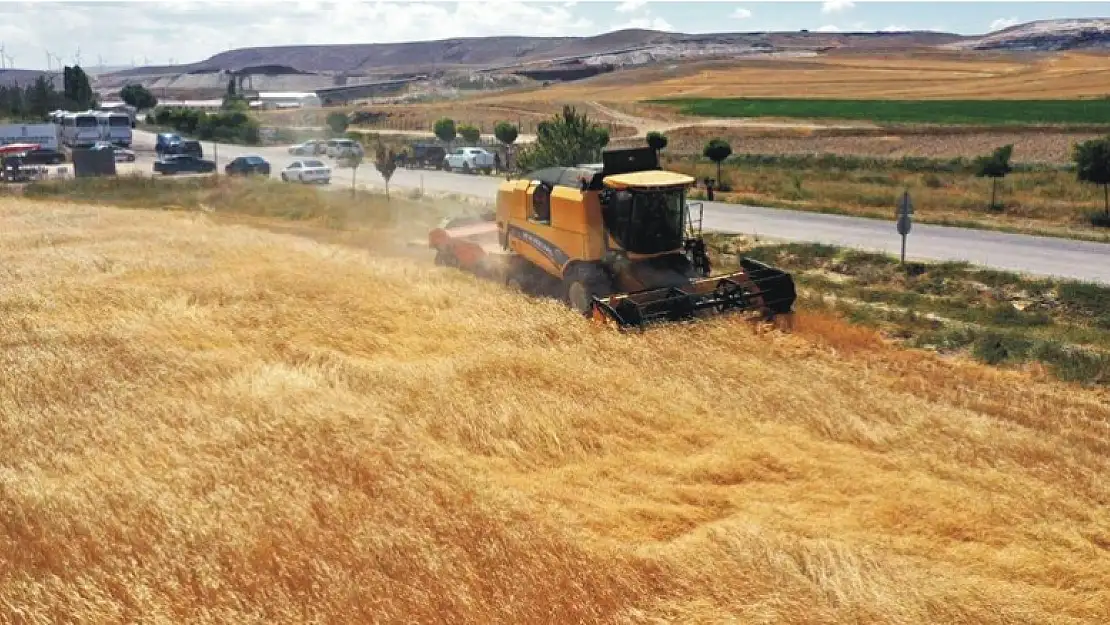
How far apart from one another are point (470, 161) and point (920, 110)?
5782cm

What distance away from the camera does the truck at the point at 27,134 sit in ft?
203

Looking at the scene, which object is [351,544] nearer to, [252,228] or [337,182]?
[252,228]

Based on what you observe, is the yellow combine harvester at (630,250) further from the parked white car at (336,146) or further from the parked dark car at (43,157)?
the parked dark car at (43,157)

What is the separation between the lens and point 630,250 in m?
17.5

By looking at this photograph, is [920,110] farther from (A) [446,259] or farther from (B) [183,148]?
(A) [446,259]

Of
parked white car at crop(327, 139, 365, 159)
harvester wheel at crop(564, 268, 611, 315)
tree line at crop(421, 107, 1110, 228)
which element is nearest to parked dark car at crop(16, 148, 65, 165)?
parked white car at crop(327, 139, 365, 159)

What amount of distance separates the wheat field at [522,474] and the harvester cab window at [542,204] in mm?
1955

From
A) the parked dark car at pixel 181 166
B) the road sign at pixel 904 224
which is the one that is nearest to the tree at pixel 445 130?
the parked dark car at pixel 181 166

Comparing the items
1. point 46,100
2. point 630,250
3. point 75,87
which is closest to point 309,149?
point 630,250

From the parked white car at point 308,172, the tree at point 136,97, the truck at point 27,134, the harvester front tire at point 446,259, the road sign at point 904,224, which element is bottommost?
the harvester front tire at point 446,259

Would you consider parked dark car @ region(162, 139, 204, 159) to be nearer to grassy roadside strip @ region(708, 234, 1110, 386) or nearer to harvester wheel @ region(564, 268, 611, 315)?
grassy roadside strip @ region(708, 234, 1110, 386)

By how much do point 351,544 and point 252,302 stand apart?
10.6 metres

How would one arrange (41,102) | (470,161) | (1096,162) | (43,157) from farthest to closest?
(41,102) < (43,157) < (470,161) < (1096,162)

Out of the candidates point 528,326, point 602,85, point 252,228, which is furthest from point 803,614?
point 602,85
